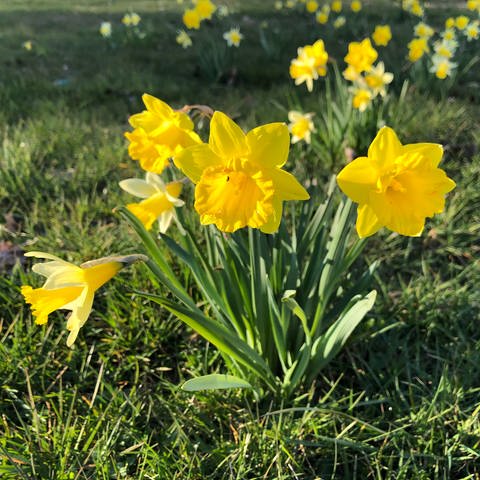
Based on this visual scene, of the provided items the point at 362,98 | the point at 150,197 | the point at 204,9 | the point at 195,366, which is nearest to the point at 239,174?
the point at 150,197

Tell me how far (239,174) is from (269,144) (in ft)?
0.32

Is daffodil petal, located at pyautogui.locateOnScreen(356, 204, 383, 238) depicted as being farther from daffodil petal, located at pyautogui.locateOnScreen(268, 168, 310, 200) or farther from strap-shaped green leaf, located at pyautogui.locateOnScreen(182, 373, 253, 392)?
strap-shaped green leaf, located at pyautogui.locateOnScreen(182, 373, 253, 392)

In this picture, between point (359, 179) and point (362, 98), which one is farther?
point (362, 98)

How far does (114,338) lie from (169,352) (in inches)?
8.9

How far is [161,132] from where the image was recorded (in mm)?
1236

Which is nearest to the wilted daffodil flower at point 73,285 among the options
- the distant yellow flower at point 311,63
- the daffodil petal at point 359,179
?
the daffodil petal at point 359,179

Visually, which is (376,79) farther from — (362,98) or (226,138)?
(226,138)

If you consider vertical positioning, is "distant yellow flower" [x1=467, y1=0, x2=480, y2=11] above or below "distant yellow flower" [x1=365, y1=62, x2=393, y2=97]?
above

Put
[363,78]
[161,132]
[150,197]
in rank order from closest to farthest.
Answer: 1. [161,132]
2. [150,197]
3. [363,78]

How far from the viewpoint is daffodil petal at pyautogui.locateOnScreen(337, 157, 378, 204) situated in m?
0.99

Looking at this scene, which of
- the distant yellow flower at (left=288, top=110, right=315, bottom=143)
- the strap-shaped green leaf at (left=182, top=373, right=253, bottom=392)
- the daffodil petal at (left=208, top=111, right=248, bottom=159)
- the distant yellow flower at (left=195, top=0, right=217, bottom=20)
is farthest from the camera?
the distant yellow flower at (left=195, top=0, right=217, bottom=20)

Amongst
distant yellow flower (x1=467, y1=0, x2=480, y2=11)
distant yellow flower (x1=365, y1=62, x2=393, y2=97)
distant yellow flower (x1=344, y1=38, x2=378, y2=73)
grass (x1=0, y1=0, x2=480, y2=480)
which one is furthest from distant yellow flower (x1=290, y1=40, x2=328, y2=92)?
distant yellow flower (x1=467, y1=0, x2=480, y2=11)

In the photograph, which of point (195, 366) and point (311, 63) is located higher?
point (311, 63)

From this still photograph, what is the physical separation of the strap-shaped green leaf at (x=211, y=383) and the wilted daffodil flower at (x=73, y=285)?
0.34 m
